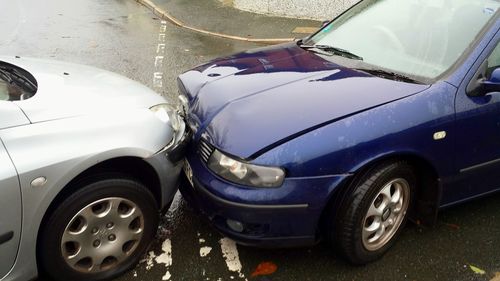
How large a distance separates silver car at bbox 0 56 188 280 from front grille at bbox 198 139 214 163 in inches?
5.1

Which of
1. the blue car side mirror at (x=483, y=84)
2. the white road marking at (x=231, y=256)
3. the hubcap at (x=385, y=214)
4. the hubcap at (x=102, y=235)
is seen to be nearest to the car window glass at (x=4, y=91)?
the hubcap at (x=102, y=235)

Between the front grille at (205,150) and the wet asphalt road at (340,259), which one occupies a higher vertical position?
the front grille at (205,150)

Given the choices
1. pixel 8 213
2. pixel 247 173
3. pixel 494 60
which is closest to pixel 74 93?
pixel 8 213

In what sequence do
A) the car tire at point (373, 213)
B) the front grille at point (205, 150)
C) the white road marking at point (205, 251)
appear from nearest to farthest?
the car tire at point (373, 213)
the front grille at point (205, 150)
the white road marking at point (205, 251)

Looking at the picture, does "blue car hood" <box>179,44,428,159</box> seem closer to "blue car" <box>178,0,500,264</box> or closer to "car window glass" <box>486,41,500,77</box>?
"blue car" <box>178,0,500,264</box>

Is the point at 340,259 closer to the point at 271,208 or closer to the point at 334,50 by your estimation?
the point at 271,208

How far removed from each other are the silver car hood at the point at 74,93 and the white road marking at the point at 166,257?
3.04 feet

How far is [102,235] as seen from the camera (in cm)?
251

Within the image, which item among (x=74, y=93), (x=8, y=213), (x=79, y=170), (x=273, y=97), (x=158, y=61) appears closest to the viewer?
(x=8, y=213)

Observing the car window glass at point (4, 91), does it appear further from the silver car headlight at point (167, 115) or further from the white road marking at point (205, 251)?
the white road marking at point (205, 251)

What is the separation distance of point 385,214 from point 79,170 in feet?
5.77

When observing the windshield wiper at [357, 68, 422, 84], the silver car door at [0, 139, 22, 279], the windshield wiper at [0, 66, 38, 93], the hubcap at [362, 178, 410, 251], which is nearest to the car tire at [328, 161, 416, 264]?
the hubcap at [362, 178, 410, 251]

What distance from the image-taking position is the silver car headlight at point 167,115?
9.09ft

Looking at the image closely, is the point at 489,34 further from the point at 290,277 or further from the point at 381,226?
the point at 290,277
